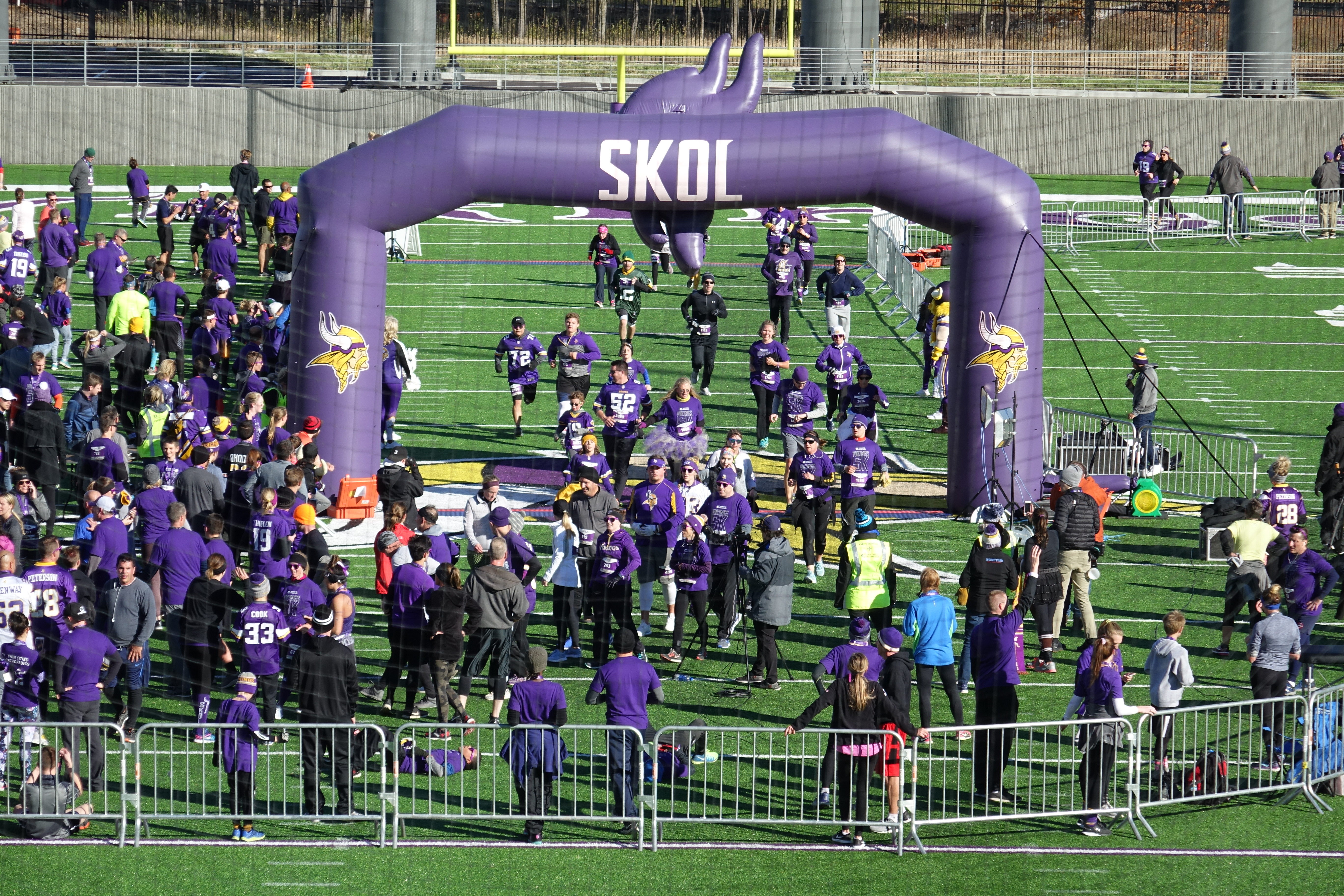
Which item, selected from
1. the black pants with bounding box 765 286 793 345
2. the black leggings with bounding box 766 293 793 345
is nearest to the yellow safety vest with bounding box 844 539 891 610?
the black pants with bounding box 765 286 793 345

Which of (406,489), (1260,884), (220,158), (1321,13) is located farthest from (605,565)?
(1321,13)

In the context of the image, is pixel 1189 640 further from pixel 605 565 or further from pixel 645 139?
pixel 645 139

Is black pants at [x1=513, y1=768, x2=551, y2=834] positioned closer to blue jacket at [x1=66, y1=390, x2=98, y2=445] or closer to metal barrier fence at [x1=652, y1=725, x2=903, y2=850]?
metal barrier fence at [x1=652, y1=725, x2=903, y2=850]

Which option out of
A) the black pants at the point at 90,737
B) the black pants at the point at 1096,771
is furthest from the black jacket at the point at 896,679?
the black pants at the point at 90,737

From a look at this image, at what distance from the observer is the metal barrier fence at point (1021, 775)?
11680 millimetres

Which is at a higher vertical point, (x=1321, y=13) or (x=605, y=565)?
(x=1321, y=13)

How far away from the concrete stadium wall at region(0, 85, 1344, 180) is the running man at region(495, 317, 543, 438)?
1918 cm

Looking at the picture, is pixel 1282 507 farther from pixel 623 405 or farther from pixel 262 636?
pixel 262 636

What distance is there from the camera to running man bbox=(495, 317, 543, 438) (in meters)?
20.8

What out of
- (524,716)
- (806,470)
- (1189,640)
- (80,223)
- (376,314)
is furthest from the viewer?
(80,223)

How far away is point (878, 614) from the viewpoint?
14570 mm

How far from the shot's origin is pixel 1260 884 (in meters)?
10.8

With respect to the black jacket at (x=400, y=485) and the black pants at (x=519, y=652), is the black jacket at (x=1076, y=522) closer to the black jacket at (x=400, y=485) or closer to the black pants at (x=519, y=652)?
the black pants at (x=519, y=652)

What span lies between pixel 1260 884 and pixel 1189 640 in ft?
16.4
